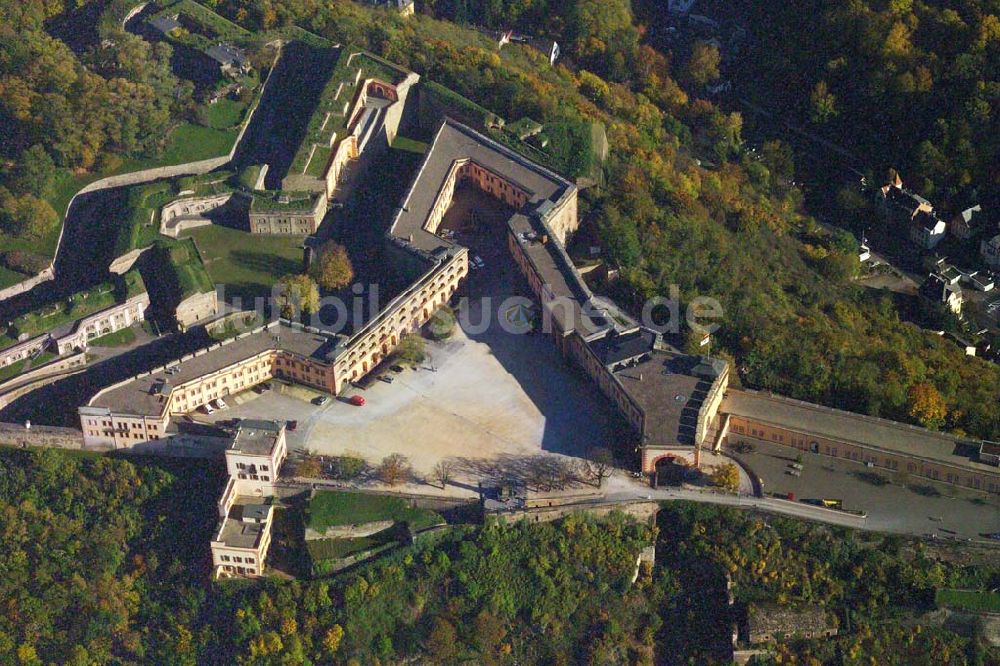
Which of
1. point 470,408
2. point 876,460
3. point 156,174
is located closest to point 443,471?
point 470,408

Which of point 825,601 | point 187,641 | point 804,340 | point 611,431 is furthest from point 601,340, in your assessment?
point 187,641

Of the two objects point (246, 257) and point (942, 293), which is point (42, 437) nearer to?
point (246, 257)

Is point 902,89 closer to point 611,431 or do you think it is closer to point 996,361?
point 996,361

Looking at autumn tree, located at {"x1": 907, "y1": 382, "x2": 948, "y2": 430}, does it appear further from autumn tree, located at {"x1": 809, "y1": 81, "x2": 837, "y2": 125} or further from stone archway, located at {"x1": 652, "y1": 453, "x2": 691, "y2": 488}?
autumn tree, located at {"x1": 809, "y1": 81, "x2": 837, "y2": 125}

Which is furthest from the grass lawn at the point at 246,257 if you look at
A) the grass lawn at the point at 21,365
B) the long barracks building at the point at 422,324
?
the grass lawn at the point at 21,365

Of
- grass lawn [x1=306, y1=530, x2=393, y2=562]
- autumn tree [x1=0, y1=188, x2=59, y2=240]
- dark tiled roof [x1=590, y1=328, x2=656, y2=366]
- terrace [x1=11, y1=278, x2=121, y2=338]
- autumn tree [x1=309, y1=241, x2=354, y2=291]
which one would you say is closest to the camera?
grass lawn [x1=306, y1=530, x2=393, y2=562]

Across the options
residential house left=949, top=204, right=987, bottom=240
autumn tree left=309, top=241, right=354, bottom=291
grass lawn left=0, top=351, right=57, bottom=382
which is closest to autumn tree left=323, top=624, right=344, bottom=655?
autumn tree left=309, top=241, right=354, bottom=291
